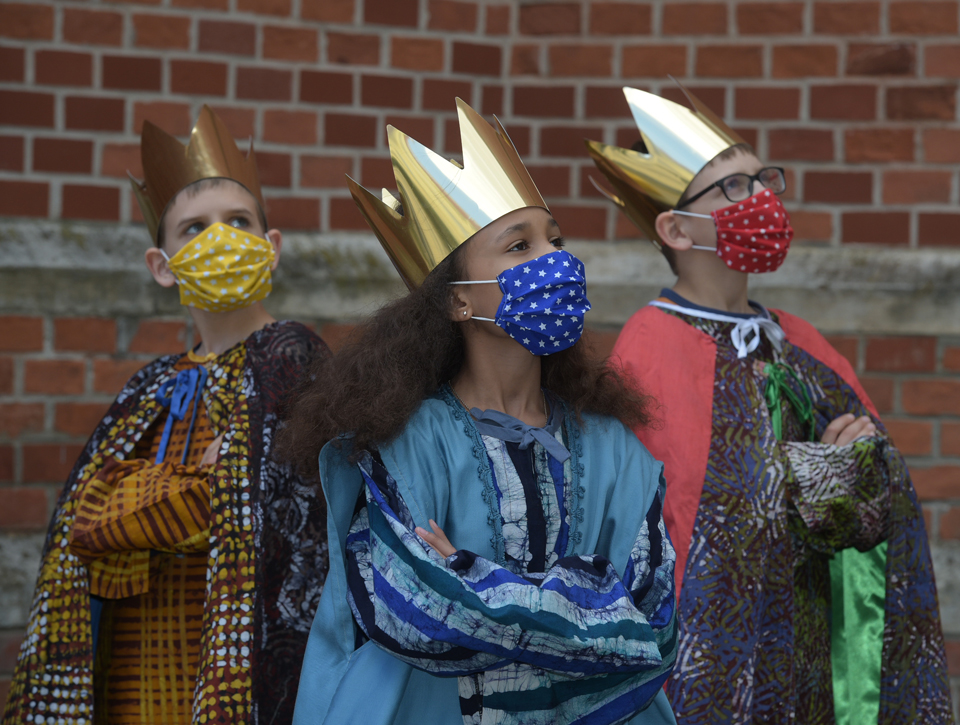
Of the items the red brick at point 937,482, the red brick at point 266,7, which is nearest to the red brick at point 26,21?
the red brick at point 266,7

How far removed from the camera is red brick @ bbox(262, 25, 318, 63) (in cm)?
371

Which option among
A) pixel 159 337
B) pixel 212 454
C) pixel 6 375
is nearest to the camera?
pixel 212 454

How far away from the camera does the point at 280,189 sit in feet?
12.3

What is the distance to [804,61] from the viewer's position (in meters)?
3.75

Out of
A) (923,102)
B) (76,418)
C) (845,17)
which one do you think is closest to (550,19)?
(845,17)

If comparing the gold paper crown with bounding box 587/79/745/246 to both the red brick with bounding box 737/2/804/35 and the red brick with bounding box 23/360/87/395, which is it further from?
the red brick with bounding box 23/360/87/395

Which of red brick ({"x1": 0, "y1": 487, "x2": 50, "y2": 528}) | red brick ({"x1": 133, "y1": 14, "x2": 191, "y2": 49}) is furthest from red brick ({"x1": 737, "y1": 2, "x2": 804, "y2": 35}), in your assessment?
red brick ({"x1": 0, "y1": 487, "x2": 50, "y2": 528})

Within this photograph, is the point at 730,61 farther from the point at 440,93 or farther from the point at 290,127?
the point at 290,127

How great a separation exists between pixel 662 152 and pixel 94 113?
2.02 metres

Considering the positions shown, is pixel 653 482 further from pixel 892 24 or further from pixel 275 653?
pixel 892 24

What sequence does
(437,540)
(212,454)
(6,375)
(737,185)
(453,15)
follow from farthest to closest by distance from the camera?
(453,15) → (6,375) → (737,185) → (212,454) → (437,540)

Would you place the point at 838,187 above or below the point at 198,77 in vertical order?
below

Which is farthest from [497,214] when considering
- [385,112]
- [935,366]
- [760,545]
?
[935,366]

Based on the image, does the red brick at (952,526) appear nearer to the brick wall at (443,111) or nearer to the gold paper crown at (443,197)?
the brick wall at (443,111)
